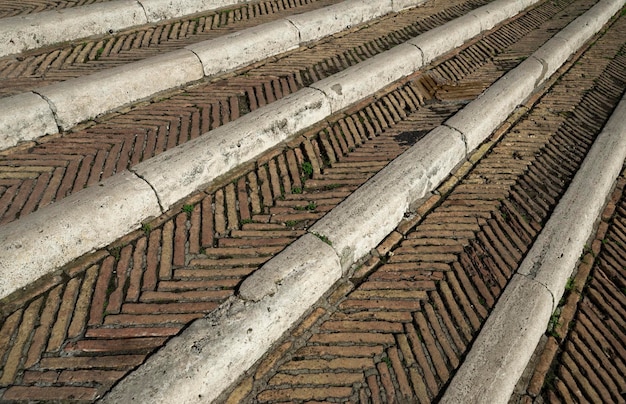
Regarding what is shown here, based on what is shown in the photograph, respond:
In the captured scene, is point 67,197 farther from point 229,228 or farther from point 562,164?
point 562,164

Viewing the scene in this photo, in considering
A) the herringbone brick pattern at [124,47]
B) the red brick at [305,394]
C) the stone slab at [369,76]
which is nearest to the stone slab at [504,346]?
the red brick at [305,394]

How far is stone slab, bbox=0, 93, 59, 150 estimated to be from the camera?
136 inches

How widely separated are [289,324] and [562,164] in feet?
11.0

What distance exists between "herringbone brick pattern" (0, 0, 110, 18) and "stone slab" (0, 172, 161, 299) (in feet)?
13.0

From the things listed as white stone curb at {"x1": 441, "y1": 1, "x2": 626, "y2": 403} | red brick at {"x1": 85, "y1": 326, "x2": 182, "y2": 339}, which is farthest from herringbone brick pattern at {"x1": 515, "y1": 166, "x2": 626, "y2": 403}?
red brick at {"x1": 85, "y1": 326, "x2": 182, "y2": 339}

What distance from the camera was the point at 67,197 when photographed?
2.93m

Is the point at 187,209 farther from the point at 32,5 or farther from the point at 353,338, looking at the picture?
the point at 32,5

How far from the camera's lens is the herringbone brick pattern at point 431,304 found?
2.40 meters

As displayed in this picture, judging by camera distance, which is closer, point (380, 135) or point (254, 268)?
point (254, 268)

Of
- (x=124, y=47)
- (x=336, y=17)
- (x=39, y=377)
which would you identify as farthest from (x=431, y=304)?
(x=336, y=17)

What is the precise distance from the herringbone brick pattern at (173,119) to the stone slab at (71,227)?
37 centimetres

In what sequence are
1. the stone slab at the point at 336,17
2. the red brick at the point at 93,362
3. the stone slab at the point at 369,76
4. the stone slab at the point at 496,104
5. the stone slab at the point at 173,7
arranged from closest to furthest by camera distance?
the red brick at the point at 93,362
the stone slab at the point at 496,104
the stone slab at the point at 369,76
the stone slab at the point at 173,7
the stone slab at the point at 336,17

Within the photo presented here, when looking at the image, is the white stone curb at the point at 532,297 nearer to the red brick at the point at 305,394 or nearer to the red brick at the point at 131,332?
the red brick at the point at 305,394

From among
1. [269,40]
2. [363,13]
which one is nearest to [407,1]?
[363,13]
